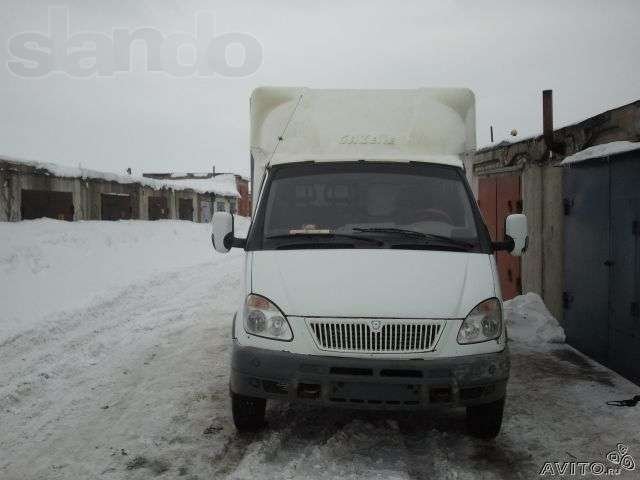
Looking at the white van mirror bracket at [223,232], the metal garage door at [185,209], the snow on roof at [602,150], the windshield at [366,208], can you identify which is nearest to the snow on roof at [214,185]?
the metal garage door at [185,209]

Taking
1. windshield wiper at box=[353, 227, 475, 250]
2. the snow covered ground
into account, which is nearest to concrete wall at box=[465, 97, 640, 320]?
the snow covered ground

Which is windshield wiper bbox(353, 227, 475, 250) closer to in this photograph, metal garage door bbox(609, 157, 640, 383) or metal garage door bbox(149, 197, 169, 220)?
metal garage door bbox(609, 157, 640, 383)

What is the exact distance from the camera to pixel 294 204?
4.69 metres

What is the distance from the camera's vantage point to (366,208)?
4.61 m

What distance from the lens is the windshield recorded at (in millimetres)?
4250

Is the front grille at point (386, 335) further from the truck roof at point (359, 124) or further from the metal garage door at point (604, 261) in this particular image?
the metal garage door at point (604, 261)

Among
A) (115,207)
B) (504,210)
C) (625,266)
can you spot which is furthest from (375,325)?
(115,207)

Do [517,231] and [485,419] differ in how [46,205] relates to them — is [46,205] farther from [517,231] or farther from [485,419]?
[485,419]

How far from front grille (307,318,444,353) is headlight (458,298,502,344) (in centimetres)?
20

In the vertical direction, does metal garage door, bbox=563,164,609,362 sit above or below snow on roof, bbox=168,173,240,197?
below

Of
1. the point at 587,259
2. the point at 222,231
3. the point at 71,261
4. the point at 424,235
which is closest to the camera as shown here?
the point at 424,235

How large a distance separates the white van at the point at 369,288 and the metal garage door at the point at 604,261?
2.20 meters

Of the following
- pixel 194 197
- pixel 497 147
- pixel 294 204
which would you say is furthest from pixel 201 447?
pixel 194 197

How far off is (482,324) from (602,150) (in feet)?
12.5
